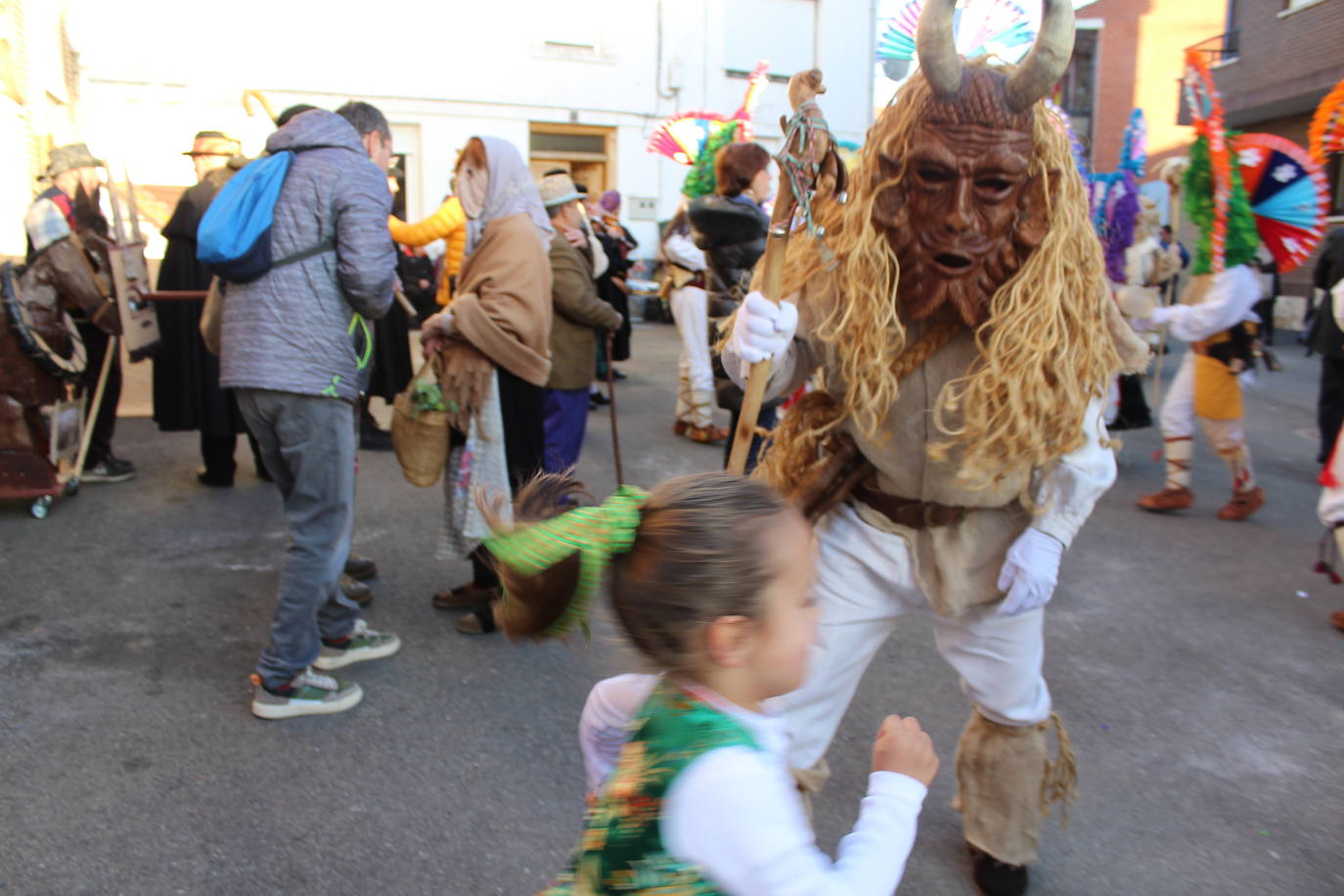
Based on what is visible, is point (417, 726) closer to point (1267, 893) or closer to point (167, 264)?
point (1267, 893)

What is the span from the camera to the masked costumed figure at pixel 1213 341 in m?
5.35

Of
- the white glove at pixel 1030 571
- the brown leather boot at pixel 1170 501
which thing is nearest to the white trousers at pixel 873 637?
the white glove at pixel 1030 571

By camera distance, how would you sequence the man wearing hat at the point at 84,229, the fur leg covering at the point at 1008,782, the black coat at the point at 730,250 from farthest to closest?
the man wearing hat at the point at 84,229 < the black coat at the point at 730,250 < the fur leg covering at the point at 1008,782

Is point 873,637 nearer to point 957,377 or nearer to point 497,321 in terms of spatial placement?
point 957,377

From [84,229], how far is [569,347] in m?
2.94

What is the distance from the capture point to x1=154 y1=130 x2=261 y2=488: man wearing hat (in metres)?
5.71

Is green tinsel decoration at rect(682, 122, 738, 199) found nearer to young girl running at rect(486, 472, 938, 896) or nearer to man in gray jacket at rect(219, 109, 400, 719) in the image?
man in gray jacket at rect(219, 109, 400, 719)

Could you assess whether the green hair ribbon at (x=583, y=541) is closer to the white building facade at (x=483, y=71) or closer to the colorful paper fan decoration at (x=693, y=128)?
the colorful paper fan decoration at (x=693, y=128)

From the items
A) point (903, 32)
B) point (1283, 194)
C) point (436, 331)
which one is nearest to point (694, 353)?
point (436, 331)

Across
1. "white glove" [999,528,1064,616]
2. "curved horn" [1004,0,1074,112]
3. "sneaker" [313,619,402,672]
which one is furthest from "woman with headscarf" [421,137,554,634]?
"curved horn" [1004,0,1074,112]

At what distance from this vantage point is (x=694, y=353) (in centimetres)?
732

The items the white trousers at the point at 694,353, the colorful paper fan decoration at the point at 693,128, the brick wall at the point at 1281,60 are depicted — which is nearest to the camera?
the white trousers at the point at 694,353

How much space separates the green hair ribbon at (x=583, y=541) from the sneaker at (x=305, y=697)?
7.28ft

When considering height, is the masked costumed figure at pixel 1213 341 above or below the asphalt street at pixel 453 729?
above
